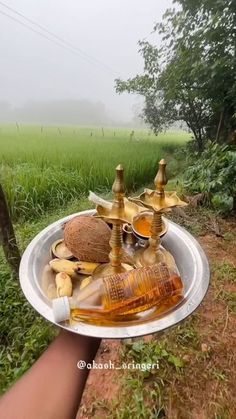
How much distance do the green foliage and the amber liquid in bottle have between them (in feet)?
6.97

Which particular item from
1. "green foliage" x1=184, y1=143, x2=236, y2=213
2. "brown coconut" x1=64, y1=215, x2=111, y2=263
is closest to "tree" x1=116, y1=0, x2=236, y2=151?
"green foliage" x1=184, y1=143, x2=236, y2=213

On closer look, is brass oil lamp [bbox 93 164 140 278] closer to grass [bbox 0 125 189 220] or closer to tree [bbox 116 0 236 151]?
grass [bbox 0 125 189 220]

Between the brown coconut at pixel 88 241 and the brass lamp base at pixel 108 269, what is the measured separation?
3cm

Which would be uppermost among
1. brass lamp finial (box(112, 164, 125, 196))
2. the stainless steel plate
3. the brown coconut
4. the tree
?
the tree

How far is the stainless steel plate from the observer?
514mm

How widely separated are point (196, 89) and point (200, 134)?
6.54 feet

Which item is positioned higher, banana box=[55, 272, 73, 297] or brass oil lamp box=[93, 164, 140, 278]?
brass oil lamp box=[93, 164, 140, 278]

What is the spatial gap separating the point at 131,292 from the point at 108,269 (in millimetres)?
140

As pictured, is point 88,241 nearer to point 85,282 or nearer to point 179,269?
point 85,282

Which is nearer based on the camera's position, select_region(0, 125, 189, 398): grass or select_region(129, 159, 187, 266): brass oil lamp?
select_region(129, 159, 187, 266): brass oil lamp

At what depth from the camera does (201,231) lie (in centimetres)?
223

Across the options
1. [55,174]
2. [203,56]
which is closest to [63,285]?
[55,174]

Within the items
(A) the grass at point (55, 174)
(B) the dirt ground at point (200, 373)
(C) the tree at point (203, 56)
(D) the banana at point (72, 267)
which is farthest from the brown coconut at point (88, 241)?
(C) the tree at point (203, 56)

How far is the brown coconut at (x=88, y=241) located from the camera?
0.70 metres
